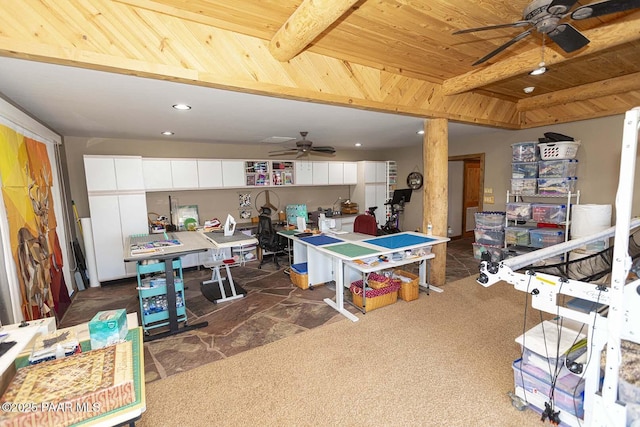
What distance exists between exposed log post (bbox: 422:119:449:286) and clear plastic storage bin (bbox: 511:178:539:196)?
1912 mm

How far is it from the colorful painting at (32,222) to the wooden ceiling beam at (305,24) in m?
2.36

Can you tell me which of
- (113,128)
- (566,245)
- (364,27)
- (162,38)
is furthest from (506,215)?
(113,128)

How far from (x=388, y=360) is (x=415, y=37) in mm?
2812

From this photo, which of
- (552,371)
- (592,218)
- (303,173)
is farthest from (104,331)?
(592,218)

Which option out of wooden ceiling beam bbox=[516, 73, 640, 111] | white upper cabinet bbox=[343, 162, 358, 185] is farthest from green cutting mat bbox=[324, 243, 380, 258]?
white upper cabinet bbox=[343, 162, 358, 185]

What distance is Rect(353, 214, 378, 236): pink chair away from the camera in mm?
4676

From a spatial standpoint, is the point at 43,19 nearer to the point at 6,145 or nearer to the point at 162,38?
the point at 162,38

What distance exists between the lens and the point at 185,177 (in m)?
5.32

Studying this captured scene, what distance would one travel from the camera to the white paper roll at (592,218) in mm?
4066

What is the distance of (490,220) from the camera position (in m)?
5.36

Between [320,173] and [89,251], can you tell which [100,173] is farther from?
[320,173]

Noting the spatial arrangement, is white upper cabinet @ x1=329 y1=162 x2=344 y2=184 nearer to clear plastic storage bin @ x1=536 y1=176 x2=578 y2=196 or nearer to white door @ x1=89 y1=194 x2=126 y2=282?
clear plastic storage bin @ x1=536 y1=176 x2=578 y2=196

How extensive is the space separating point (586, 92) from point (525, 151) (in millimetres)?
1175

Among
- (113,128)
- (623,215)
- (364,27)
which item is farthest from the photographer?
(113,128)
